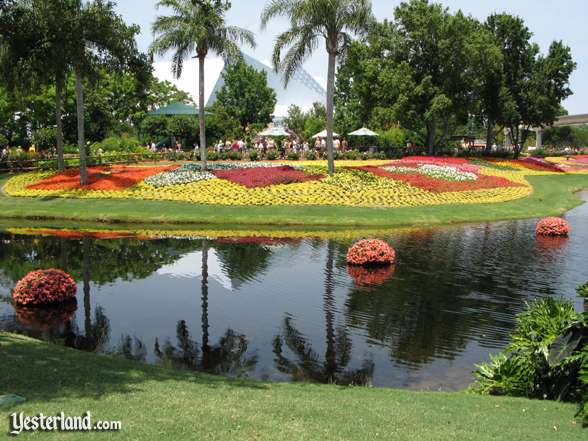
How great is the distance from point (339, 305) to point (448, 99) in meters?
40.4

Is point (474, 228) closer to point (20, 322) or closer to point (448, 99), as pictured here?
point (20, 322)

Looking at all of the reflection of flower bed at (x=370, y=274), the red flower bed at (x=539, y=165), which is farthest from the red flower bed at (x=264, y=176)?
the red flower bed at (x=539, y=165)

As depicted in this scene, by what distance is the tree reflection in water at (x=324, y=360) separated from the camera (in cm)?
1032

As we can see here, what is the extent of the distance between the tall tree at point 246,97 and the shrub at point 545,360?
243ft

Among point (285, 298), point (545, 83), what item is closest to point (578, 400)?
point (285, 298)

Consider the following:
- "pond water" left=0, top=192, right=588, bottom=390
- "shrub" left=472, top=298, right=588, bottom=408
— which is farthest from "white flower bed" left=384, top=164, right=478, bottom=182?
"shrub" left=472, top=298, right=588, bottom=408

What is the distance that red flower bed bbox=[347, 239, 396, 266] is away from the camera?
18.3 m

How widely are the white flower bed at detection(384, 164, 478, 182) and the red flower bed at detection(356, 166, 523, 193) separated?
0.65 m

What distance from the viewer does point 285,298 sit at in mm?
15180

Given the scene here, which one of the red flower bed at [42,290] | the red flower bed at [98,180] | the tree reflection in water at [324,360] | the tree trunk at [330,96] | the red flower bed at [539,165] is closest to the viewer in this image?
the tree reflection in water at [324,360]

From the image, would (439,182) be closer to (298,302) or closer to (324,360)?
(298,302)

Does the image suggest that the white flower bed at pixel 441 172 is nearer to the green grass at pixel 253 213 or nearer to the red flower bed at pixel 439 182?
the red flower bed at pixel 439 182

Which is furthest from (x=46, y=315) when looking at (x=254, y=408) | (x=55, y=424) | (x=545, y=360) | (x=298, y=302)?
(x=545, y=360)

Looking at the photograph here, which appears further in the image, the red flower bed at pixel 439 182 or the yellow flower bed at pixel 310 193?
the red flower bed at pixel 439 182
